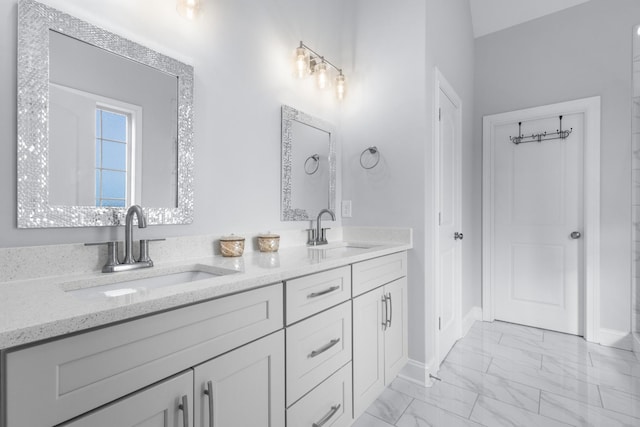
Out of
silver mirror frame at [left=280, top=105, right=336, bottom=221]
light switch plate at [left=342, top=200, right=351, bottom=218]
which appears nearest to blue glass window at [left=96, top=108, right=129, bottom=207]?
silver mirror frame at [left=280, top=105, right=336, bottom=221]

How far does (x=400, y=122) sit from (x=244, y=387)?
1.85 metres

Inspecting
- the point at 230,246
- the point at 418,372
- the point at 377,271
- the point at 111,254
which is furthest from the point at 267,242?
the point at 418,372

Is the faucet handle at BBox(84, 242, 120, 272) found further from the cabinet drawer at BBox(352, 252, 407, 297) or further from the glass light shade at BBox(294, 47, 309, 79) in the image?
the glass light shade at BBox(294, 47, 309, 79)

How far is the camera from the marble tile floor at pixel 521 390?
1.70 m

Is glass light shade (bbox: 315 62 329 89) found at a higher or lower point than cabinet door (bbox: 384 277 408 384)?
higher

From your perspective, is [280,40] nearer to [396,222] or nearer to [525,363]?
[396,222]

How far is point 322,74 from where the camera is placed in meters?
2.18

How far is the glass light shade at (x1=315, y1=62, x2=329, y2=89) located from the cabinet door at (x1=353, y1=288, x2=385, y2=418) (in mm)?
1419

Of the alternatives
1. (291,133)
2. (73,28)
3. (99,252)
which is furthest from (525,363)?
(73,28)

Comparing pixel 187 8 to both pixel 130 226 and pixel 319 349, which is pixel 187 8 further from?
pixel 319 349

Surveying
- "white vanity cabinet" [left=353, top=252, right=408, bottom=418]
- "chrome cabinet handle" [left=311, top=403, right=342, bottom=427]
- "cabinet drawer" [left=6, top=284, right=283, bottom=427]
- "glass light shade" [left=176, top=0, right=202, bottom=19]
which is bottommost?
"chrome cabinet handle" [left=311, top=403, right=342, bottom=427]

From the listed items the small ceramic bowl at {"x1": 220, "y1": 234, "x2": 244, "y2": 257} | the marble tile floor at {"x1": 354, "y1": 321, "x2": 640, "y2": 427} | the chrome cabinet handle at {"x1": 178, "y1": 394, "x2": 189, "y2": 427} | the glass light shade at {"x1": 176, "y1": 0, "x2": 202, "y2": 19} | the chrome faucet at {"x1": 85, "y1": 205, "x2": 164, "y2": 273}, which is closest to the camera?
the chrome cabinet handle at {"x1": 178, "y1": 394, "x2": 189, "y2": 427}

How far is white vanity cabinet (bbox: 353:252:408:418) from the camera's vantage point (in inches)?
63.2

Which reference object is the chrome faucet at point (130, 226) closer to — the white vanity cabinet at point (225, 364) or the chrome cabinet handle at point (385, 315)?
the white vanity cabinet at point (225, 364)
